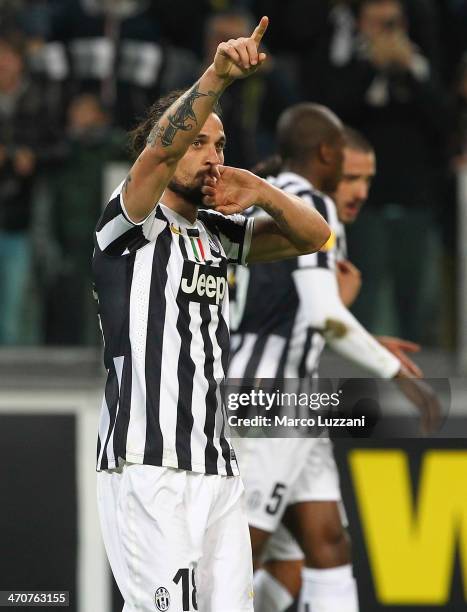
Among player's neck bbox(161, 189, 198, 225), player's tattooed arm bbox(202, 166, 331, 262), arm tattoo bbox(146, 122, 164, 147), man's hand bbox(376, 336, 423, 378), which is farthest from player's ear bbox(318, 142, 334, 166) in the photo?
arm tattoo bbox(146, 122, 164, 147)

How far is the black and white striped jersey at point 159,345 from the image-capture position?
3.89 m

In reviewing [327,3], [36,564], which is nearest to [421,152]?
[327,3]

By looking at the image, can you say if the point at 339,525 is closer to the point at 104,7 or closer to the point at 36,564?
the point at 36,564

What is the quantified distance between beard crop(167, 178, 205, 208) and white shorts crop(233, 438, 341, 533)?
164 centimetres

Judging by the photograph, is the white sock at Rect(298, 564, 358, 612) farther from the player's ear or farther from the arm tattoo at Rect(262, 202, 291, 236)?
the arm tattoo at Rect(262, 202, 291, 236)

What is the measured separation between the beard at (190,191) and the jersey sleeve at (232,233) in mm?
240

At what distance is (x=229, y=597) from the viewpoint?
3943 millimetres

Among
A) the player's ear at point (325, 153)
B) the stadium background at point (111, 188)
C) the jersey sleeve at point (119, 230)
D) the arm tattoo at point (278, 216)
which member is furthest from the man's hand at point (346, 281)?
the jersey sleeve at point (119, 230)

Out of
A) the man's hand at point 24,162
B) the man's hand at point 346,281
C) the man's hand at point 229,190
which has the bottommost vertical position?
the man's hand at point 346,281

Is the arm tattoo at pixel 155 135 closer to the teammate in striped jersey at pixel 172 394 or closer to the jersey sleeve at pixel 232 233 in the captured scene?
the teammate in striped jersey at pixel 172 394

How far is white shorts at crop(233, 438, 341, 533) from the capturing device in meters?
5.43

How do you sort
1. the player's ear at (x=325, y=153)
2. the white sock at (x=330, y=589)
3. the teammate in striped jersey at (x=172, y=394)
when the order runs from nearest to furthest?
the teammate in striped jersey at (x=172, y=394), the player's ear at (x=325, y=153), the white sock at (x=330, y=589)

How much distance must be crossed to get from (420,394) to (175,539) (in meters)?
1.61

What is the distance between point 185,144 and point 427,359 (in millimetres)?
3050
